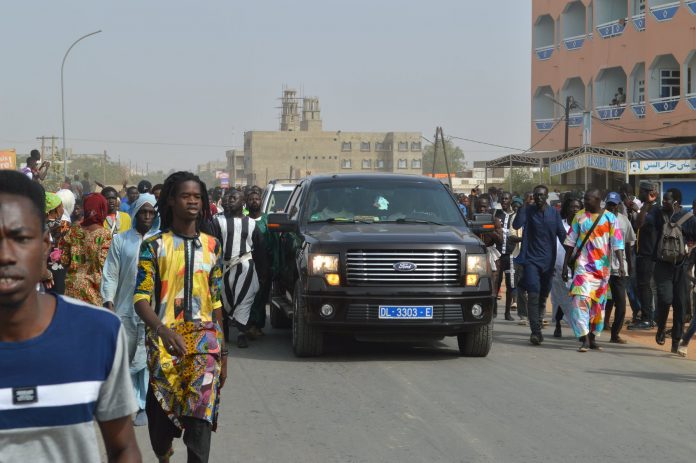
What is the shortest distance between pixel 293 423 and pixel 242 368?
9.53ft

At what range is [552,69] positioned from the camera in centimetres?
5675

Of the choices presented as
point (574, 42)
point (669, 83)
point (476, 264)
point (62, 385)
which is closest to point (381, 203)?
point (476, 264)

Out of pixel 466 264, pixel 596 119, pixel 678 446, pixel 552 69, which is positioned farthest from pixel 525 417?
pixel 552 69

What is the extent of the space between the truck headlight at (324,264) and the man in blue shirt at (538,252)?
294 cm

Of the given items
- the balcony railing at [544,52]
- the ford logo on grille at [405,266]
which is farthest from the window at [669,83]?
the ford logo on grille at [405,266]

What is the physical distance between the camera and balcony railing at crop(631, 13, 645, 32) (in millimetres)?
46031

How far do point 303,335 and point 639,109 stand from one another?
125ft

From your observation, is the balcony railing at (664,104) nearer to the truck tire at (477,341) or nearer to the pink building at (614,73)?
the pink building at (614,73)

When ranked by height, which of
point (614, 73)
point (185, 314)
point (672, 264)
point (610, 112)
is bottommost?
point (672, 264)

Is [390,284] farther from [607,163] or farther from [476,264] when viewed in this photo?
[607,163]

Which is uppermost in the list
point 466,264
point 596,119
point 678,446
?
point 596,119

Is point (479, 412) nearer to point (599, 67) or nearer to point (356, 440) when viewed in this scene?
point (356, 440)

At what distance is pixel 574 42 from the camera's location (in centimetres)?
5372

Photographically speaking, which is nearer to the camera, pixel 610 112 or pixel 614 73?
pixel 610 112
